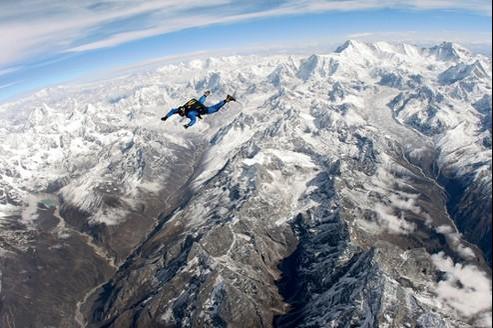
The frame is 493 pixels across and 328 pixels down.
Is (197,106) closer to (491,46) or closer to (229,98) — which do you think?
(229,98)

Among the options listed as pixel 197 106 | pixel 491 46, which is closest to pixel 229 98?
pixel 197 106

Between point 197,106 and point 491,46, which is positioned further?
point 197,106

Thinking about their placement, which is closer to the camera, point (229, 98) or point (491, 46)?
point (491, 46)

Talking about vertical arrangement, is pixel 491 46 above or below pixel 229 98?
above

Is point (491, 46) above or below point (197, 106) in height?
above
